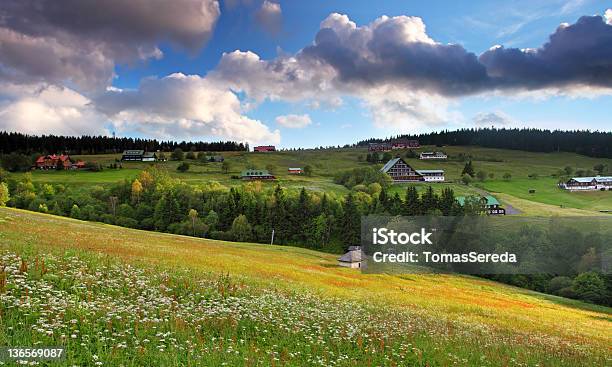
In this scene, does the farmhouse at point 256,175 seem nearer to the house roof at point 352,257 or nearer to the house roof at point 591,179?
the house roof at point 352,257

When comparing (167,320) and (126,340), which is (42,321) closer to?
(126,340)

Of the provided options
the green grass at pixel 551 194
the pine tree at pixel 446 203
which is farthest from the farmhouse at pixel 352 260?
the green grass at pixel 551 194

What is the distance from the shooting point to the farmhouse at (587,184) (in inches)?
7121

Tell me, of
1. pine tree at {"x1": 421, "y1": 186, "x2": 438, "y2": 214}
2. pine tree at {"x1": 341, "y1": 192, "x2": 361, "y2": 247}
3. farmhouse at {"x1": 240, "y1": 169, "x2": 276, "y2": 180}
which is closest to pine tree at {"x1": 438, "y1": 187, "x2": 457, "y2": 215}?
pine tree at {"x1": 421, "y1": 186, "x2": 438, "y2": 214}

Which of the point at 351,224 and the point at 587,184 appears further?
the point at 587,184

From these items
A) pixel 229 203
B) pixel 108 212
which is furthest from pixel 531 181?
pixel 108 212

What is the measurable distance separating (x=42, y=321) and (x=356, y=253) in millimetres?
58756

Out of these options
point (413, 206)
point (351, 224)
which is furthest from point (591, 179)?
point (351, 224)

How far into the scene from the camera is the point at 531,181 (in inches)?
7805

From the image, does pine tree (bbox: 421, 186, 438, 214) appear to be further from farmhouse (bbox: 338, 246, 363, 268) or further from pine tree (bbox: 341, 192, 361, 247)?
farmhouse (bbox: 338, 246, 363, 268)

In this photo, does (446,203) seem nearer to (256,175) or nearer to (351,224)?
(351,224)

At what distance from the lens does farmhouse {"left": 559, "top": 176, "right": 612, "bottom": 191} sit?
180875 mm

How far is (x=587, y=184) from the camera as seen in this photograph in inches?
7165

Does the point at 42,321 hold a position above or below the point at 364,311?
above
